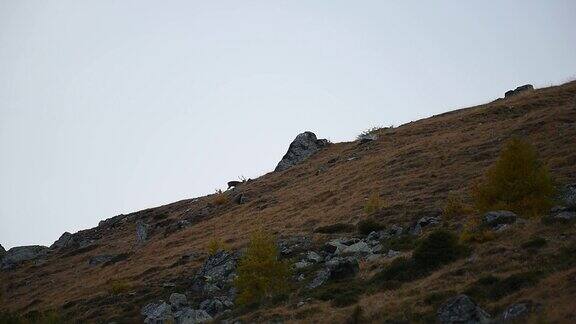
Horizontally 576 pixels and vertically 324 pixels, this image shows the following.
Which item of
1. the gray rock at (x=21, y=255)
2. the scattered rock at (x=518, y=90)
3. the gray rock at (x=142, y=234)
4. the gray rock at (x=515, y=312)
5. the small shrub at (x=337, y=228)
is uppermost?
the scattered rock at (x=518, y=90)

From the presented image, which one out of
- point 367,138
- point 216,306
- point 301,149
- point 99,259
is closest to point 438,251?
point 216,306

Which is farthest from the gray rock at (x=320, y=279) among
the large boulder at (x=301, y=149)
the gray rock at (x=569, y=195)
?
the large boulder at (x=301, y=149)

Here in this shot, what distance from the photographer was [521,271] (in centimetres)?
1825

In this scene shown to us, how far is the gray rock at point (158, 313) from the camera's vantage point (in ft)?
92.2

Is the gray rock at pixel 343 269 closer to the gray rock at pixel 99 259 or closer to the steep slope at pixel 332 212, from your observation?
the steep slope at pixel 332 212

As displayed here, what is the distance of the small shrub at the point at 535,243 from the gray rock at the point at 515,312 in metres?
6.07

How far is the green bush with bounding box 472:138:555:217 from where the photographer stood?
80.8ft

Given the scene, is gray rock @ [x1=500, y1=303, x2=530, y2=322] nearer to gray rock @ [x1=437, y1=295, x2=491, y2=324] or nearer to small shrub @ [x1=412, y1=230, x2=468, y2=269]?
gray rock @ [x1=437, y1=295, x2=491, y2=324]

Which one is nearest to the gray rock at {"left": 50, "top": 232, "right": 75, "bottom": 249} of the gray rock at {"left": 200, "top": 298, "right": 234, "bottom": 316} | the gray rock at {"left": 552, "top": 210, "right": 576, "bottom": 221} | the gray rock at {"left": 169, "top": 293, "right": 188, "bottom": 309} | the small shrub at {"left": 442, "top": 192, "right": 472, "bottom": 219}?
the gray rock at {"left": 169, "top": 293, "right": 188, "bottom": 309}

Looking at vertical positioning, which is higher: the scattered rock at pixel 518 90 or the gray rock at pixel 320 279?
the scattered rock at pixel 518 90

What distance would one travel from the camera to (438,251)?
23.1 meters

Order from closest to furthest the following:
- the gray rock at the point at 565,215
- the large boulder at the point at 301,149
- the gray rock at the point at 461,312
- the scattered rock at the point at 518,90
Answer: the gray rock at the point at 461,312 → the gray rock at the point at 565,215 → the scattered rock at the point at 518,90 → the large boulder at the point at 301,149

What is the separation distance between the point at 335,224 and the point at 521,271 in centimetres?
2131

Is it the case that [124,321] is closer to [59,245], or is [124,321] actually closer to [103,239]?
[103,239]
